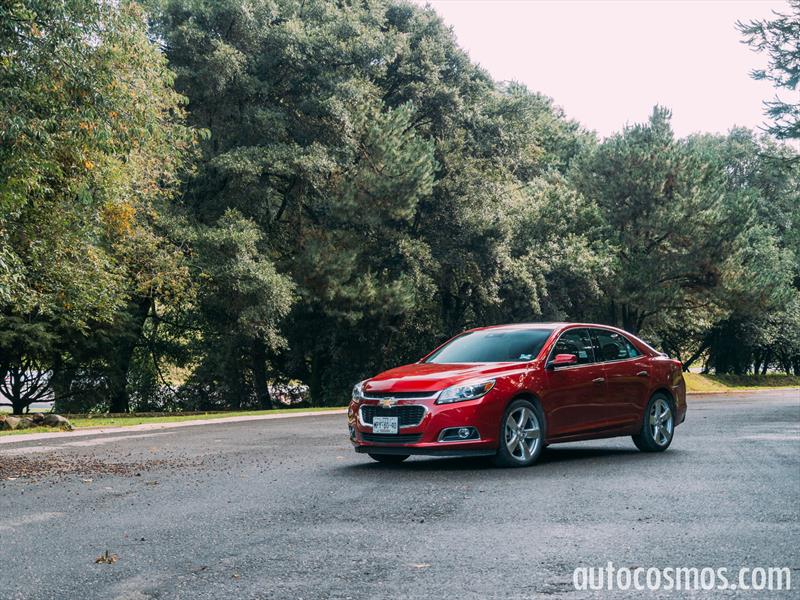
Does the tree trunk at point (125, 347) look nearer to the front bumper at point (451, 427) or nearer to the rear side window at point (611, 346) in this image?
the rear side window at point (611, 346)

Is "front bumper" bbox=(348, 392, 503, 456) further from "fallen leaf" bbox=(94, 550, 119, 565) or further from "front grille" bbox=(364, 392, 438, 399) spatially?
"fallen leaf" bbox=(94, 550, 119, 565)

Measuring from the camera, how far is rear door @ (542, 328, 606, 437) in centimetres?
1165

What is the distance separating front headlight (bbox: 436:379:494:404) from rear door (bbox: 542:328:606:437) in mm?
915

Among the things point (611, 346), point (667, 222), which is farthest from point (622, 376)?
point (667, 222)

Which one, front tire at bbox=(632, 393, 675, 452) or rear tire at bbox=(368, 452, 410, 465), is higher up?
front tire at bbox=(632, 393, 675, 452)

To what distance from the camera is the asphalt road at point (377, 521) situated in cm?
590

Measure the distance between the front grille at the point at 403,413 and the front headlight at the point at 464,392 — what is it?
0.27 meters

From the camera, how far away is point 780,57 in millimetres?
41719

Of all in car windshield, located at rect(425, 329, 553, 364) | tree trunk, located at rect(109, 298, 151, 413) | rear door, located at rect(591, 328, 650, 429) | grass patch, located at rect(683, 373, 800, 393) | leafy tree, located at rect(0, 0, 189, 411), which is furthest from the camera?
grass patch, located at rect(683, 373, 800, 393)

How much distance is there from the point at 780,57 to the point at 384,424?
120 ft

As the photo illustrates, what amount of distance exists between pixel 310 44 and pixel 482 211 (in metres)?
10.2

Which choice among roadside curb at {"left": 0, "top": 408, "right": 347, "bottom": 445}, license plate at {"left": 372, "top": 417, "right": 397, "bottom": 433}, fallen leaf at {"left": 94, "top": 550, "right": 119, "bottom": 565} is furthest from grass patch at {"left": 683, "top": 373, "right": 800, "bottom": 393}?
fallen leaf at {"left": 94, "top": 550, "right": 119, "bottom": 565}

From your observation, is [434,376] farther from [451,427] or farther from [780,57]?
[780,57]

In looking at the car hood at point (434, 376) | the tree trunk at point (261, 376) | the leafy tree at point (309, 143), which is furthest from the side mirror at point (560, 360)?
the tree trunk at point (261, 376)
